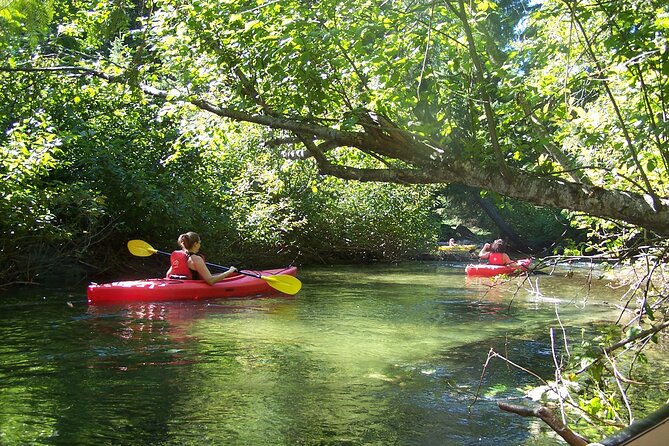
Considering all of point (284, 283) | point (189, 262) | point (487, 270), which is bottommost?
point (487, 270)

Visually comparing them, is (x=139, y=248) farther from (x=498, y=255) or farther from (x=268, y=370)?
(x=498, y=255)

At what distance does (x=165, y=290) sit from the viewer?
9883 millimetres

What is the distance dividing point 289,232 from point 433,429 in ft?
43.3

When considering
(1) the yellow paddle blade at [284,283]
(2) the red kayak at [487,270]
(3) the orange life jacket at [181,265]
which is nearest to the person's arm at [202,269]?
(3) the orange life jacket at [181,265]

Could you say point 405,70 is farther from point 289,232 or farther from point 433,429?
point 289,232

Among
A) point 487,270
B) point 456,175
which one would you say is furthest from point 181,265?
point 487,270

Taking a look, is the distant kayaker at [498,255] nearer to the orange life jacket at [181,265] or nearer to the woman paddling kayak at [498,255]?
the woman paddling kayak at [498,255]

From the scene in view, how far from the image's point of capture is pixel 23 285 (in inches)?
460

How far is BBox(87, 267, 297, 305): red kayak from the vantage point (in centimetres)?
963

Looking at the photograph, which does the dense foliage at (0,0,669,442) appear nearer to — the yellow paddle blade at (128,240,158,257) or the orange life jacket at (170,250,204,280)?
the yellow paddle blade at (128,240,158,257)

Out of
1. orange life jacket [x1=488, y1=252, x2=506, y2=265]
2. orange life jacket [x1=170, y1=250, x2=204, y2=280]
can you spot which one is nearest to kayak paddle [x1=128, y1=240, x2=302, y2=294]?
orange life jacket [x1=170, y1=250, x2=204, y2=280]

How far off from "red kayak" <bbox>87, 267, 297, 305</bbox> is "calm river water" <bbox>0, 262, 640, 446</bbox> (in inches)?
6.8

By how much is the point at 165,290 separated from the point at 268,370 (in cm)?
401

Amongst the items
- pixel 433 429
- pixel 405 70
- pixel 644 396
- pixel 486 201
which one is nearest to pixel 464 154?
pixel 405 70
